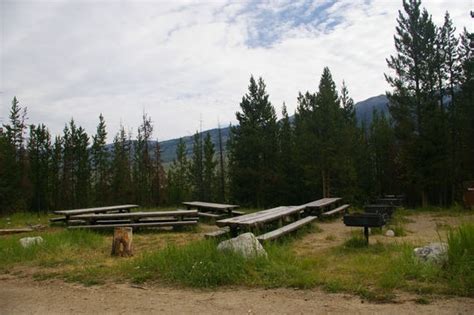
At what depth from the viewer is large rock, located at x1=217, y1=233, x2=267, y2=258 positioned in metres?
5.45

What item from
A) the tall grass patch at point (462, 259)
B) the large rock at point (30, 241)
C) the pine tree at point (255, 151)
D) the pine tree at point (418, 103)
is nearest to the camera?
the tall grass patch at point (462, 259)

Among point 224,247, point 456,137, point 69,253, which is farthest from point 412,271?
point 456,137

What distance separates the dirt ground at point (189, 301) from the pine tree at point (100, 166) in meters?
28.7

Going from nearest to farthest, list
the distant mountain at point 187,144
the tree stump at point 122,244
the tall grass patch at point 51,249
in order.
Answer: the tall grass patch at point 51,249
the tree stump at point 122,244
the distant mountain at point 187,144

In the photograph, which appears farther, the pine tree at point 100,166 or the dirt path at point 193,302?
the pine tree at point 100,166

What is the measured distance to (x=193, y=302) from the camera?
4188mm

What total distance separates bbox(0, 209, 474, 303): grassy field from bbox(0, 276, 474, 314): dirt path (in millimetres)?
246

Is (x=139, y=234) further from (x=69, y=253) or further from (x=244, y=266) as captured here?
(x=244, y=266)

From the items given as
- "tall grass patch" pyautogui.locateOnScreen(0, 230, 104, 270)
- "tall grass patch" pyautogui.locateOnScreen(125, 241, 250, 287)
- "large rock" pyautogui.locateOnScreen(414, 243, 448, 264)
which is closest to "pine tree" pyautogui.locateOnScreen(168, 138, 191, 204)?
"tall grass patch" pyautogui.locateOnScreen(0, 230, 104, 270)

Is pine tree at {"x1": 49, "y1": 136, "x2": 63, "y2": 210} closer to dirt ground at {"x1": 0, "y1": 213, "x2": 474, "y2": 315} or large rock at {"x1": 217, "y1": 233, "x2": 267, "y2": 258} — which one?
dirt ground at {"x1": 0, "y1": 213, "x2": 474, "y2": 315}

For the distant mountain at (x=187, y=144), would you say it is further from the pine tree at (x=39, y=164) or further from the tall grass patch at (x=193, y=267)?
the tall grass patch at (x=193, y=267)

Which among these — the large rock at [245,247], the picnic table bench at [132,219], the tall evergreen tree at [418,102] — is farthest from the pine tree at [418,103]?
the large rock at [245,247]

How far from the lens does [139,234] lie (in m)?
10.3

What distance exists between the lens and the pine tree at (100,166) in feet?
107
